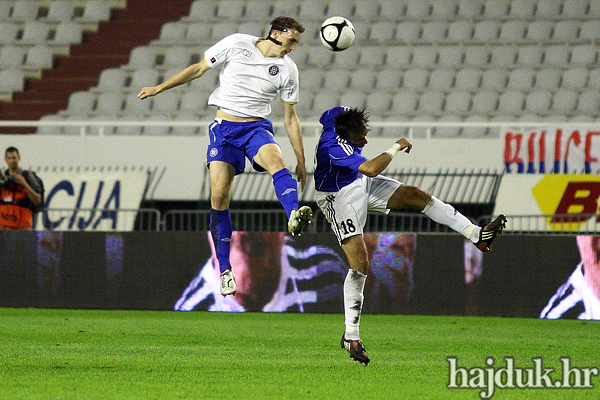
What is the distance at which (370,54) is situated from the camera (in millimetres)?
18141

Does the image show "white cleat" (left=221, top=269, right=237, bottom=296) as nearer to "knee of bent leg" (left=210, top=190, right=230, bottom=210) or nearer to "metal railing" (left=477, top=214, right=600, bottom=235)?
"knee of bent leg" (left=210, top=190, right=230, bottom=210)

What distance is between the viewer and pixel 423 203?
7.61 meters

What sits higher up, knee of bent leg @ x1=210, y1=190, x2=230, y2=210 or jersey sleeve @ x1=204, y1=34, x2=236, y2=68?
jersey sleeve @ x1=204, y1=34, x2=236, y2=68

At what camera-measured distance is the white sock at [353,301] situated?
6.95 metres

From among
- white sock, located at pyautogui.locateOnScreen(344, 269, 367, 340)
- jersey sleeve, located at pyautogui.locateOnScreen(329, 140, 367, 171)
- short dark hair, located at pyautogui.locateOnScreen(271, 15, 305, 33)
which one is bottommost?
white sock, located at pyautogui.locateOnScreen(344, 269, 367, 340)

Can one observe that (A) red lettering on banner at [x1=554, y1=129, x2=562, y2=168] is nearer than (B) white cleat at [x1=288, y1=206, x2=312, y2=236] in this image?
No

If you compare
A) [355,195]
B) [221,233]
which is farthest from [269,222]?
[355,195]

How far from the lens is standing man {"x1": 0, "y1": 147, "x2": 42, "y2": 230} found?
13.1 meters

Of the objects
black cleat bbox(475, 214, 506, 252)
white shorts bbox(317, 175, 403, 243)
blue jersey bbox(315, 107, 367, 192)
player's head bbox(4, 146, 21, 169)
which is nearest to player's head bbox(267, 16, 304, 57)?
blue jersey bbox(315, 107, 367, 192)

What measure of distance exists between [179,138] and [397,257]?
4911 millimetres

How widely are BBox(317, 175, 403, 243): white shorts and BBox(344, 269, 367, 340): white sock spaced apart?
0.31 meters

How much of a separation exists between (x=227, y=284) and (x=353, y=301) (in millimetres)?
1166

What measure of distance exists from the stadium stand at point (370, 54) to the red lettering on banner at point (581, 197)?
3163mm

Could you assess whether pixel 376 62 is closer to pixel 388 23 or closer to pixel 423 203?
pixel 388 23
